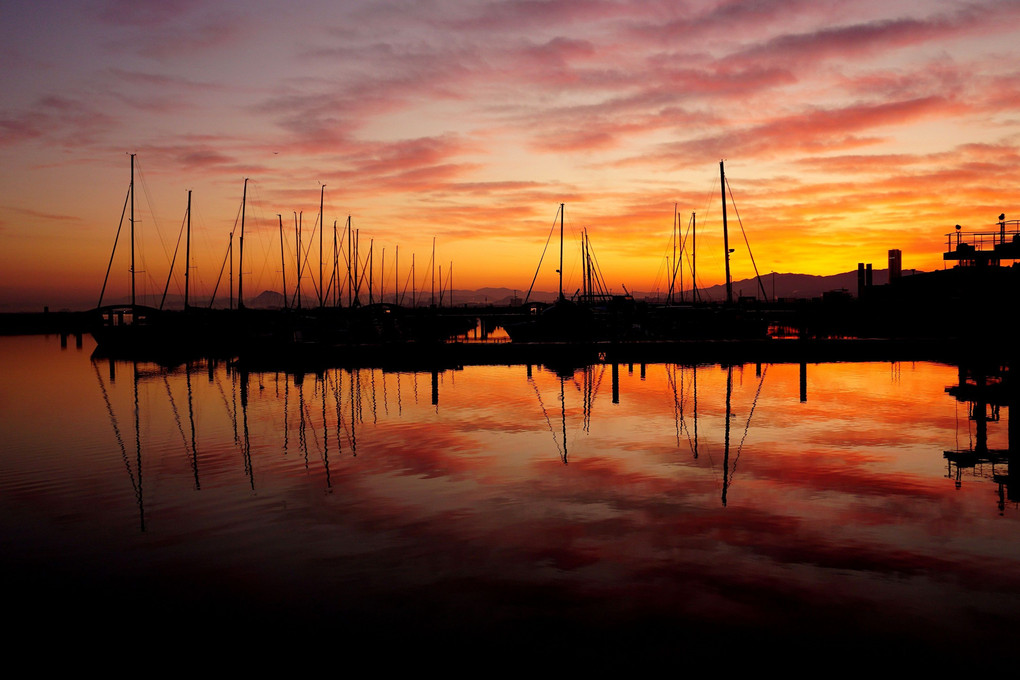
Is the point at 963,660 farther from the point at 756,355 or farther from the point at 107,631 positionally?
the point at 756,355

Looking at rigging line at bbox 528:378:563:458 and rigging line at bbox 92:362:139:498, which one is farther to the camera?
rigging line at bbox 528:378:563:458

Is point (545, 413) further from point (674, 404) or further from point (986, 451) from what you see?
point (986, 451)

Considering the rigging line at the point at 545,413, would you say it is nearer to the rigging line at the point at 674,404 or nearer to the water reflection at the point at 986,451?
the rigging line at the point at 674,404

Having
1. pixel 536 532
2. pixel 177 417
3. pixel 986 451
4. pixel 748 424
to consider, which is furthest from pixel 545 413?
pixel 536 532

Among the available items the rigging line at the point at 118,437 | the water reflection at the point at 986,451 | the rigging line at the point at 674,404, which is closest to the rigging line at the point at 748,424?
the rigging line at the point at 674,404

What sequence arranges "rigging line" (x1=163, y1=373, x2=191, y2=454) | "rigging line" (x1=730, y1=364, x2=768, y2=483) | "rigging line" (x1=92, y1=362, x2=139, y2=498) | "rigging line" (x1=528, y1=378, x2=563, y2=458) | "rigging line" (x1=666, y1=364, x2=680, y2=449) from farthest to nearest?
1. "rigging line" (x1=163, y1=373, x2=191, y2=454)
2. "rigging line" (x1=666, y1=364, x2=680, y2=449)
3. "rigging line" (x1=528, y1=378, x2=563, y2=458)
4. "rigging line" (x1=730, y1=364, x2=768, y2=483)
5. "rigging line" (x1=92, y1=362, x2=139, y2=498)

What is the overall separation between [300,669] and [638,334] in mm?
66937

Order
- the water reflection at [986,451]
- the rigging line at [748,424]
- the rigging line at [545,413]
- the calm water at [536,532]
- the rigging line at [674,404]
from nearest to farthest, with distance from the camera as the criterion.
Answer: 1. the calm water at [536,532]
2. the water reflection at [986,451]
3. the rigging line at [748,424]
4. the rigging line at [545,413]
5. the rigging line at [674,404]

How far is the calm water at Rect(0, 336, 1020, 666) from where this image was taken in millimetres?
9953

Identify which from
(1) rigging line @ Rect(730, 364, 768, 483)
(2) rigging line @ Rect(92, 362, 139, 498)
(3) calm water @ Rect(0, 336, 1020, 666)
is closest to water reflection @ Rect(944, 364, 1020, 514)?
(3) calm water @ Rect(0, 336, 1020, 666)

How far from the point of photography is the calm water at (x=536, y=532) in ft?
32.7

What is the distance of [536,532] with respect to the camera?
1381 cm

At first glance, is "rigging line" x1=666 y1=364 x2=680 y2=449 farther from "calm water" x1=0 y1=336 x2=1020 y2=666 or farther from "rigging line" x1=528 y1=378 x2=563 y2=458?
"rigging line" x1=528 y1=378 x2=563 y2=458

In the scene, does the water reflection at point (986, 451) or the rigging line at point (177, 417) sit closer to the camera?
the water reflection at point (986, 451)
